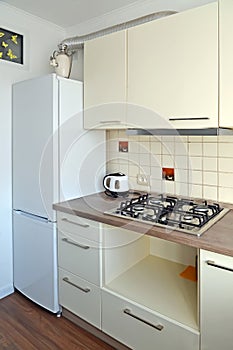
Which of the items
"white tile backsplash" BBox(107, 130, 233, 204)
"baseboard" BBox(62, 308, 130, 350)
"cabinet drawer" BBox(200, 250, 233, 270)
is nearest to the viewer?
"cabinet drawer" BBox(200, 250, 233, 270)

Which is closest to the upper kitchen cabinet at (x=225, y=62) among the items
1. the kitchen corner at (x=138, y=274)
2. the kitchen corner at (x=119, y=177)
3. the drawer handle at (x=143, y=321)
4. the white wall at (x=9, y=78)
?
the kitchen corner at (x=119, y=177)

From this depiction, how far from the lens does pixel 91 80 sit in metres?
1.97

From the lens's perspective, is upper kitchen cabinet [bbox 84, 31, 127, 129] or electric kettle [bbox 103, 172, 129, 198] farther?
electric kettle [bbox 103, 172, 129, 198]

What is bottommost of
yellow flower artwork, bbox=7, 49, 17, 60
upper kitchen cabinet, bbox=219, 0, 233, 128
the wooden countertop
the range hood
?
the wooden countertop

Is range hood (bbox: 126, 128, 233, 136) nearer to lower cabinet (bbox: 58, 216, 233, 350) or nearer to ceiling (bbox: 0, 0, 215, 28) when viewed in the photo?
lower cabinet (bbox: 58, 216, 233, 350)

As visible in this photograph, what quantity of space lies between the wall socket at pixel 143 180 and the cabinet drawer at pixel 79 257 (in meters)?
0.72

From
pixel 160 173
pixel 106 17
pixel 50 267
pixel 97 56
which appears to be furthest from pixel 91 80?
pixel 50 267

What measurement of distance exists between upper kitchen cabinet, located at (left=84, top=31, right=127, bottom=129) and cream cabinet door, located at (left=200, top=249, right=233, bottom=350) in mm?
1054

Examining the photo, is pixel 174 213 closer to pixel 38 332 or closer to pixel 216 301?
pixel 216 301

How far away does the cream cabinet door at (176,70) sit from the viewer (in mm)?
1428

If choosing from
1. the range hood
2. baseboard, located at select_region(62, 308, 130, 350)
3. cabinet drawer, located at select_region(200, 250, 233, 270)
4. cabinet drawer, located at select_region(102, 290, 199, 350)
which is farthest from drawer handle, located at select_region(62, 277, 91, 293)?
the range hood

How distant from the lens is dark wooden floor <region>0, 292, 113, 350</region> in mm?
1695

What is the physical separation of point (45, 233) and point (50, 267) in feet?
0.81

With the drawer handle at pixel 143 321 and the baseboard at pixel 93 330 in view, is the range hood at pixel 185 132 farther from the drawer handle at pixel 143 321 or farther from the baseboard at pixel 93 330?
the baseboard at pixel 93 330
